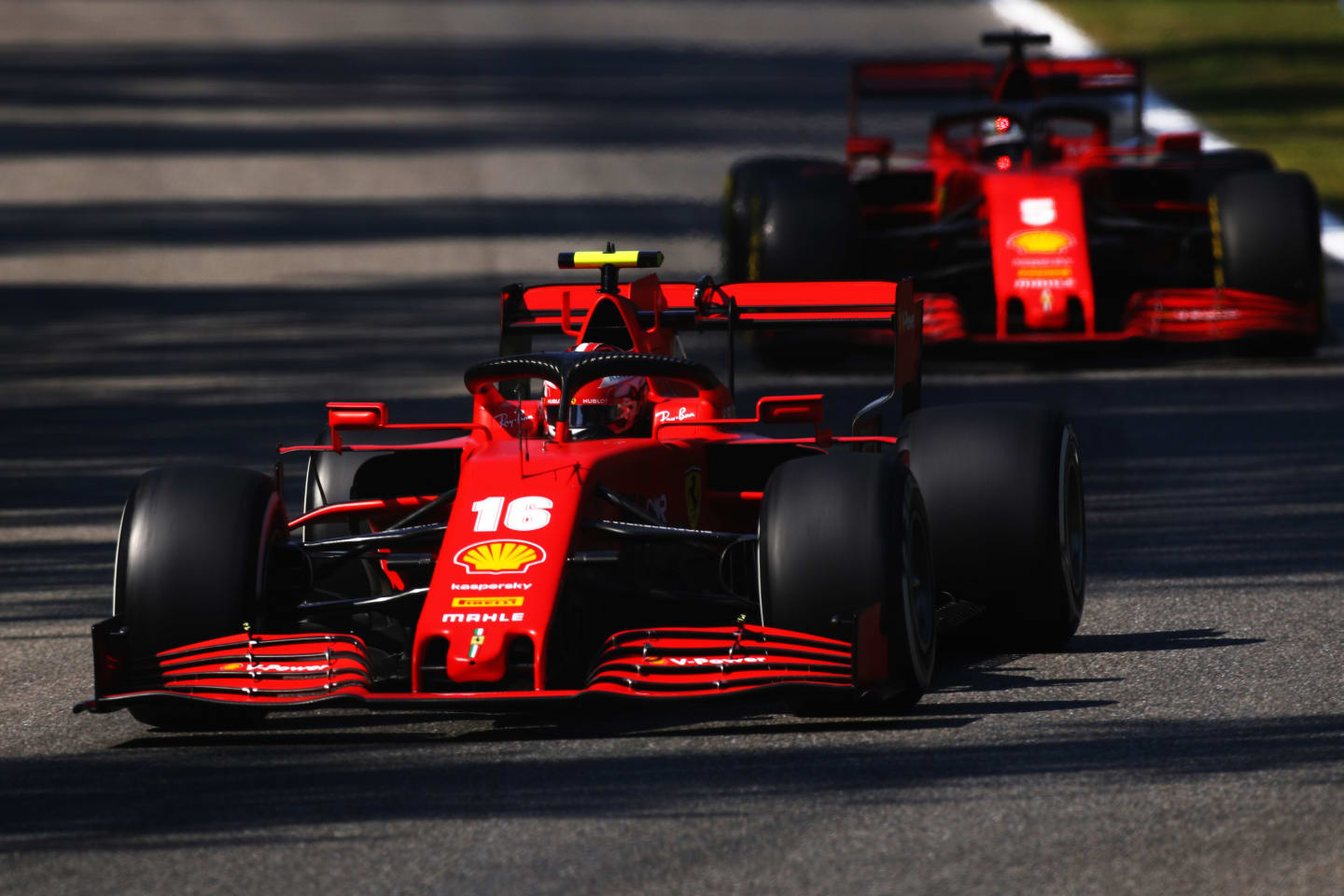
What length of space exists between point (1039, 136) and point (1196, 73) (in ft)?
41.4

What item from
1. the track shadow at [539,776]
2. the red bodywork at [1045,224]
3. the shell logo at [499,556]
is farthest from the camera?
the red bodywork at [1045,224]

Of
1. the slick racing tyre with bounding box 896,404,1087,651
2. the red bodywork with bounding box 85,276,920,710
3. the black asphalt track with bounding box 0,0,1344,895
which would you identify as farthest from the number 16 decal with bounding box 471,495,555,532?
the slick racing tyre with bounding box 896,404,1087,651

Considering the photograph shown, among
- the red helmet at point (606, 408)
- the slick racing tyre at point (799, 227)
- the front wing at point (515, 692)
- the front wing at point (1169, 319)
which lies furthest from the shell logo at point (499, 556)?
the slick racing tyre at point (799, 227)

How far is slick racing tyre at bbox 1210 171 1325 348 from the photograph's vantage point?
13.7 m

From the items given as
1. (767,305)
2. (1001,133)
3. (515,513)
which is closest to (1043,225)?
(1001,133)

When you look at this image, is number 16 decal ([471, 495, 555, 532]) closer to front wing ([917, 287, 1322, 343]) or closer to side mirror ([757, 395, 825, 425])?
side mirror ([757, 395, 825, 425])

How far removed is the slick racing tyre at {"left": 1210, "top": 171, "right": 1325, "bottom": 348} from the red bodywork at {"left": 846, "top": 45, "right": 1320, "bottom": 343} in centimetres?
10

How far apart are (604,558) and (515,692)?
0.54 m

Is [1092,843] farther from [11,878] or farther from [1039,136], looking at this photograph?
[1039,136]

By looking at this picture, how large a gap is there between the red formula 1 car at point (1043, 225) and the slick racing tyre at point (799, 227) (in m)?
0.01

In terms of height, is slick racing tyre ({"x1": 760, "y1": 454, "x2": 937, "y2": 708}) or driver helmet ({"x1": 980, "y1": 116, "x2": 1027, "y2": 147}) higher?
driver helmet ({"x1": 980, "y1": 116, "x2": 1027, "y2": 147})

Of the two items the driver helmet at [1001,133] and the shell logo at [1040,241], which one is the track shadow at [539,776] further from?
the driver helmet at [1001,133]

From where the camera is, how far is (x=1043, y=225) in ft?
44.9

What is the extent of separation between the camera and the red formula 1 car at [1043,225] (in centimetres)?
1345
